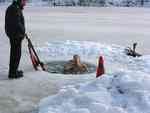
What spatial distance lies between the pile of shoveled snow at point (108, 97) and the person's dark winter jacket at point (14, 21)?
92.6 inches

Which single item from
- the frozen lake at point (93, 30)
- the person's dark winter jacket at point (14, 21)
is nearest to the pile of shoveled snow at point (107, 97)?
the person's dark winter jacket at point (14, 21)

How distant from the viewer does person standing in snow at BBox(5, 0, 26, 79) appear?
31.8 feet

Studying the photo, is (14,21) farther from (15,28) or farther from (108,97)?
(108,97)

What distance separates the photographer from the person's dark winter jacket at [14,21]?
9.69m

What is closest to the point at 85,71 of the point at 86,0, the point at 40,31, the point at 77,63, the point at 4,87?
the point at 77,63

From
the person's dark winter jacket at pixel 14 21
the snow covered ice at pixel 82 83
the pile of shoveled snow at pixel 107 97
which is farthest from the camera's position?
the person's dark winter jacket at pixel 14 21

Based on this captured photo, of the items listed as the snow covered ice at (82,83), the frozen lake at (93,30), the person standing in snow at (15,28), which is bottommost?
the frozen lake at (93,30)

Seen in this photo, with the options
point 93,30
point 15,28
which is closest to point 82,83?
point 15,28

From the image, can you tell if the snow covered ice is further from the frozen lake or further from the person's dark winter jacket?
the person's dark winter jacket

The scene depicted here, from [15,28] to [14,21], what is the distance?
0.15 meters

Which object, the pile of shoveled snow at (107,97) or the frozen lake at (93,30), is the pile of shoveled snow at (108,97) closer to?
the pile of shoveled snow at (107,97)

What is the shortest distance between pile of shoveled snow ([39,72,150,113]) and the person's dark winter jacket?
2353mm

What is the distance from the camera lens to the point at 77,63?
10.9 metres

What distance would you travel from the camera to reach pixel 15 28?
32.1ft
